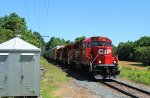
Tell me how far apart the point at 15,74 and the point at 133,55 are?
102 meters

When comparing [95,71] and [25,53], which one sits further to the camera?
[95,71]

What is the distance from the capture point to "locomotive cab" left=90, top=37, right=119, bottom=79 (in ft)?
86.6

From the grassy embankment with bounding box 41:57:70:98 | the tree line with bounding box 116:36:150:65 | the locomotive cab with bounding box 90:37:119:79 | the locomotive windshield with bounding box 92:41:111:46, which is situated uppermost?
the tree line with bounding box 116:36:150:65

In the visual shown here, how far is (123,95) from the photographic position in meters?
18.0

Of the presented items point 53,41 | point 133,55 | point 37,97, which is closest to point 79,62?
point 37,97

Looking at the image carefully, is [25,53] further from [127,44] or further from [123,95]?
[127,44]

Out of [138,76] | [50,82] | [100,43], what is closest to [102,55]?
[100,43]

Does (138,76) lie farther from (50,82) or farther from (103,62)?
(50,82)

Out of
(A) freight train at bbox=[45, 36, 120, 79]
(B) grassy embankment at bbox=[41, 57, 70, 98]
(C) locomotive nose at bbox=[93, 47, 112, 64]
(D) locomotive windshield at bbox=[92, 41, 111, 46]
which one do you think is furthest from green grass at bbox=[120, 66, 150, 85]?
(B) grassy embankment at bbox=[41, 57, 70, 98]

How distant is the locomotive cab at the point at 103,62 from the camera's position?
86.6 feet

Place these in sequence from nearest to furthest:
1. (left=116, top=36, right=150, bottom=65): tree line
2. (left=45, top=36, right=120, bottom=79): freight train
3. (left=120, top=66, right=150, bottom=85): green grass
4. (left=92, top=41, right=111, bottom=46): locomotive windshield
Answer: (left=120, top=66, right=150, bottom=85): green grass → (left=45, top=36, right=120, bottom=79): freight train → (left=92, top=41, right=111, bottom=46): locomotive windshield → (left=116, top=36, right=150, bottom=65): tree line

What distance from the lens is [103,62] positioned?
1049 inches

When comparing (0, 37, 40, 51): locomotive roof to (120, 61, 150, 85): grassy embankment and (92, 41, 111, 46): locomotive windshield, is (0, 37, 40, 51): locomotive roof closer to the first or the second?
(120, 61, 150, 85): grassy embankment

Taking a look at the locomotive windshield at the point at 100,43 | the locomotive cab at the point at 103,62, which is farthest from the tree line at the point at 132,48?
the locomotive cab at the point at 103,62
